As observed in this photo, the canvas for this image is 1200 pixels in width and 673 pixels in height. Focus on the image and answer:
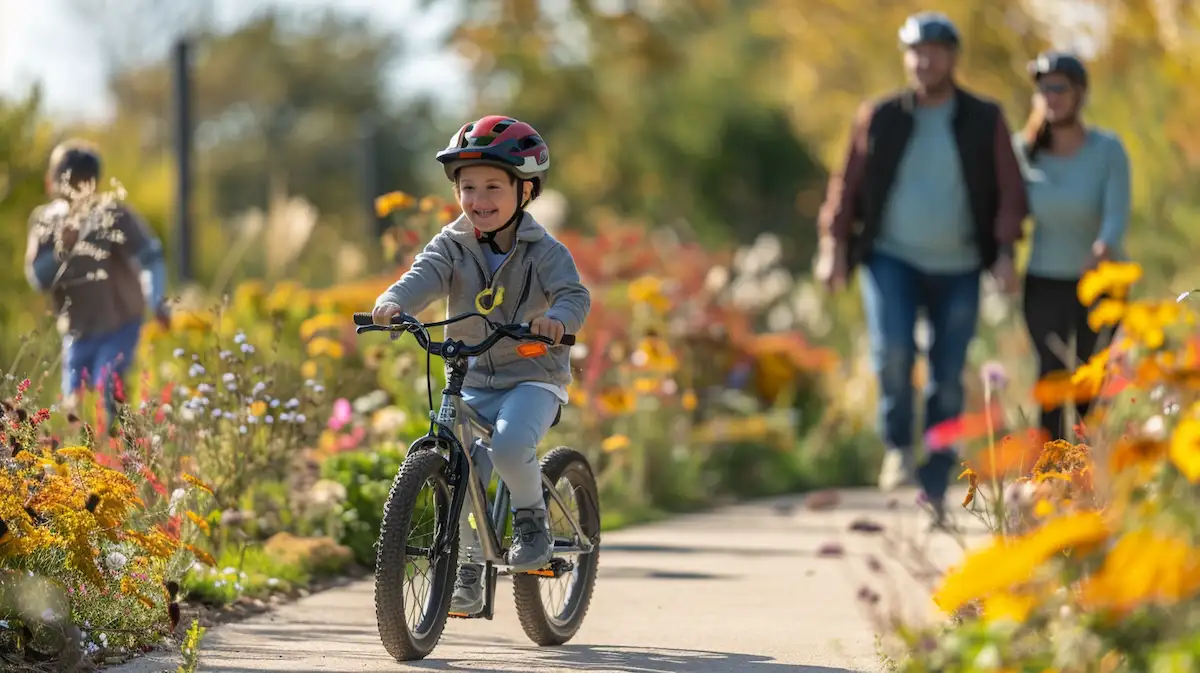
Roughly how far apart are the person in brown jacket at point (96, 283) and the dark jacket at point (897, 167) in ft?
10.1

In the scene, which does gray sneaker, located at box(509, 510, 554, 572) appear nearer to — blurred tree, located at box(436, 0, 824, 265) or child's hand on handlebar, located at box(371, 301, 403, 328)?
child's hand on handlebar, located at box(371, 301, 403, 328)

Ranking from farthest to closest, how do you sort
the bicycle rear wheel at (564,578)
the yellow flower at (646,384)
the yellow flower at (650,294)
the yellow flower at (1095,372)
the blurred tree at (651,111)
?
the blurred tree at (651,111) < the yellow flower at (646,384) < the yellow flower at (650,294) < the bicycle rear wheel at (564,578) < the yellow flower at (1095,372)

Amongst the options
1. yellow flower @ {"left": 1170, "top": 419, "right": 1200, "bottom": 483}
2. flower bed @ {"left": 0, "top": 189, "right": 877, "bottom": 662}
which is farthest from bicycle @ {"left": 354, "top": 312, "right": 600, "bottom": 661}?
yellow flower @ {"left": 1170, "top": 419, "right": 1200, "bottom": 483}

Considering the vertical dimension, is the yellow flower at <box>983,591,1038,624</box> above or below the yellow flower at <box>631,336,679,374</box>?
below

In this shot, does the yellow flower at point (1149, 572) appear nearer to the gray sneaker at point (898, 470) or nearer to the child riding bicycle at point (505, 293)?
the child riding bicycle at point (505, 293)

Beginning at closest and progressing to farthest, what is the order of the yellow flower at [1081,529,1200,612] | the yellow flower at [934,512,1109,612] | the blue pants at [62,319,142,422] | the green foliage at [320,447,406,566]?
the yellow flower at [1081,529,1200,612] → the yellow flower at [934,512,1109,612] → the green foliage at [320,447,406,566] → the blue pants at [62,319,142,422]

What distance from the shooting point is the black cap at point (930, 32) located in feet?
28.8

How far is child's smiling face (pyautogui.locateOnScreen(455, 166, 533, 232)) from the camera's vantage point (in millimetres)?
5836

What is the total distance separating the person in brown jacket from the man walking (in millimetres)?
3104

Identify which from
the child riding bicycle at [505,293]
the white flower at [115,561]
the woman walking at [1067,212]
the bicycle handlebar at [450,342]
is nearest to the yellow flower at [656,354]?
the woman walking at [1067,212]

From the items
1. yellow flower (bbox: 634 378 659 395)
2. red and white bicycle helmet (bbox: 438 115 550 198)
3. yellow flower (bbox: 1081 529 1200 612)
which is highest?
red and white bicycle helmet (bbox: 438 115 550 198)

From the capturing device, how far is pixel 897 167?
9031 millimetres

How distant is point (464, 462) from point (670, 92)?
24.8m

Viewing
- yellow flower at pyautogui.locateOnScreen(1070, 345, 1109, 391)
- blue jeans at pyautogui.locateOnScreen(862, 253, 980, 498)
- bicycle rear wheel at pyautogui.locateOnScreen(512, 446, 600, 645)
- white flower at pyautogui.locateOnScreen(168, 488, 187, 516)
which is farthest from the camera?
blue jeans at pyautogui.locateOnScreen(862, 253, 980, 498)
